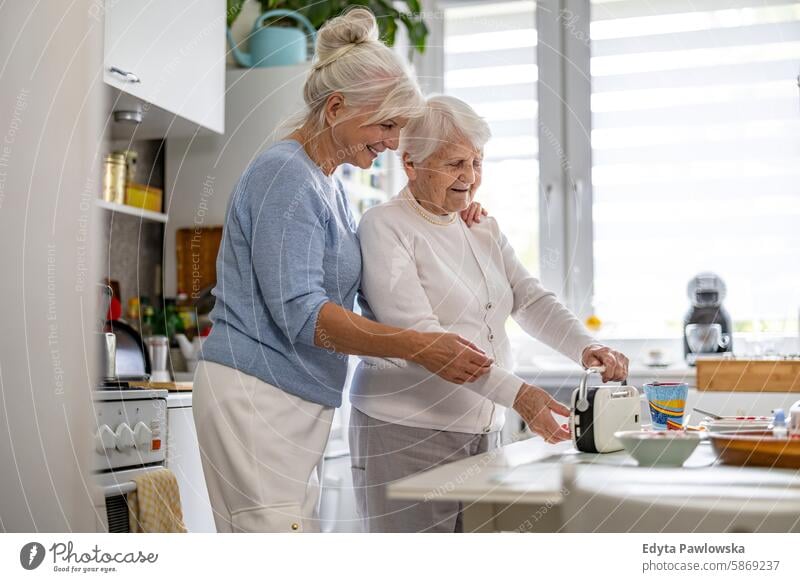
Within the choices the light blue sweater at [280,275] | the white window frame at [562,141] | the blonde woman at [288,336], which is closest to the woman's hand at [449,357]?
the blonde woman at [288,336]

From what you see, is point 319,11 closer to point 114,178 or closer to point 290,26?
point 290,26

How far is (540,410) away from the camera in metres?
0.97

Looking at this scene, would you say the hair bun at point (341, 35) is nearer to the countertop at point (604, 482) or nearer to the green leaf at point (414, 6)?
the countertop at point (604, 482)

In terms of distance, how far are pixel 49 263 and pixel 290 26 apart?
4.46 feet

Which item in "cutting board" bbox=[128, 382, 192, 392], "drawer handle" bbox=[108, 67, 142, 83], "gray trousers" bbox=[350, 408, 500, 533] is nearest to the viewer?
"gray trousers" bbox=[350, 408, 500, 533]

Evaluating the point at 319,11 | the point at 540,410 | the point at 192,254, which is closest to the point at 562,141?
the point at 319,11

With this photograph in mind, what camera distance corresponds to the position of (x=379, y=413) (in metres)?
1.09

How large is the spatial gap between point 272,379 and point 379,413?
18 centimetres

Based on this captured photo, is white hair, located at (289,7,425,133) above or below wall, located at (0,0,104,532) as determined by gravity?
above

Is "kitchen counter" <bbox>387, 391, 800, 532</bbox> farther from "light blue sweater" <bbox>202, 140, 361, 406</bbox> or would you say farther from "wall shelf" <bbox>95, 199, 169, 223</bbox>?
"wall shelf" <bbox>95, 199, 169, 223</bbox>

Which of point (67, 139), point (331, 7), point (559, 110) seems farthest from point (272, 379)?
point (559, 110)

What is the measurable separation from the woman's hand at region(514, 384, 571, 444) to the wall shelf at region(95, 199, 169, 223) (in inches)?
41.3

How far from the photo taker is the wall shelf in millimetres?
1779
